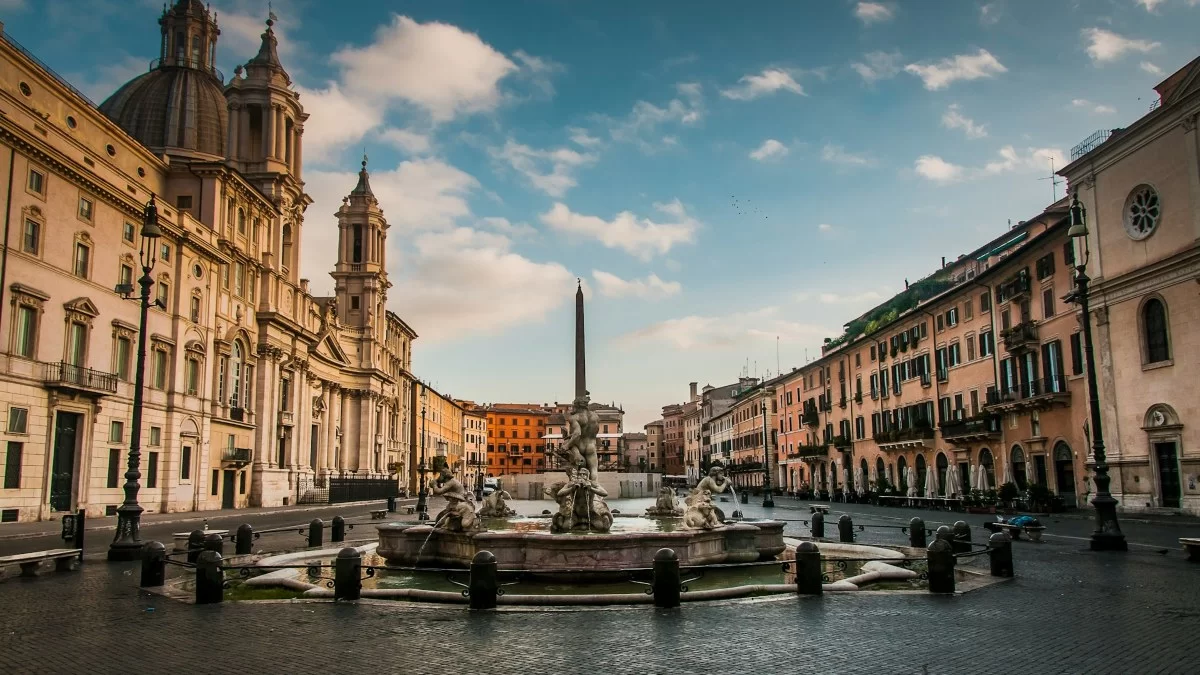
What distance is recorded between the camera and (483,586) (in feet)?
38.3

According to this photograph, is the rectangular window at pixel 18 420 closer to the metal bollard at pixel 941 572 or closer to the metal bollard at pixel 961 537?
the metal bollard at pixel 961 537

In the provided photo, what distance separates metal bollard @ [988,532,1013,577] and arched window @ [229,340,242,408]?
4541cm

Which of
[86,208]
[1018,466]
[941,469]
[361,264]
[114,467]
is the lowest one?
[941,469]

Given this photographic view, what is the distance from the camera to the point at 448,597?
12.2 metres

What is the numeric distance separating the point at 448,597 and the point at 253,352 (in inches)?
1821

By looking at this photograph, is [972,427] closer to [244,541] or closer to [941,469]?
[941,469]

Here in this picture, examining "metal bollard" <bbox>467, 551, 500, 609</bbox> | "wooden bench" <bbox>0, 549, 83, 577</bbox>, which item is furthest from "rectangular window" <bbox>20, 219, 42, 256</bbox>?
"metal bollard" <bbox>467, 551, 500, 609</bbox>

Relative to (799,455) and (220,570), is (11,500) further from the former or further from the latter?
(799,455)

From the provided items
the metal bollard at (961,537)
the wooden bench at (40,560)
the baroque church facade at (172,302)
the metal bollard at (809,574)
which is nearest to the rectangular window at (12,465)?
the baroque church facade at (172,302)

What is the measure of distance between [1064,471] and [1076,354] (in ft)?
18.3

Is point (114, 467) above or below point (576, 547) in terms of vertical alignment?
above

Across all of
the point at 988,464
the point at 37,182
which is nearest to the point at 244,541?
the point at 37,182

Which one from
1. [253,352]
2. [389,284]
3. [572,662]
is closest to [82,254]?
[253,352]

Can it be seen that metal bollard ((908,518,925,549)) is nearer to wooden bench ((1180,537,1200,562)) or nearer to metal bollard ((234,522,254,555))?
wooden bench ((1180,537,1200,562))
